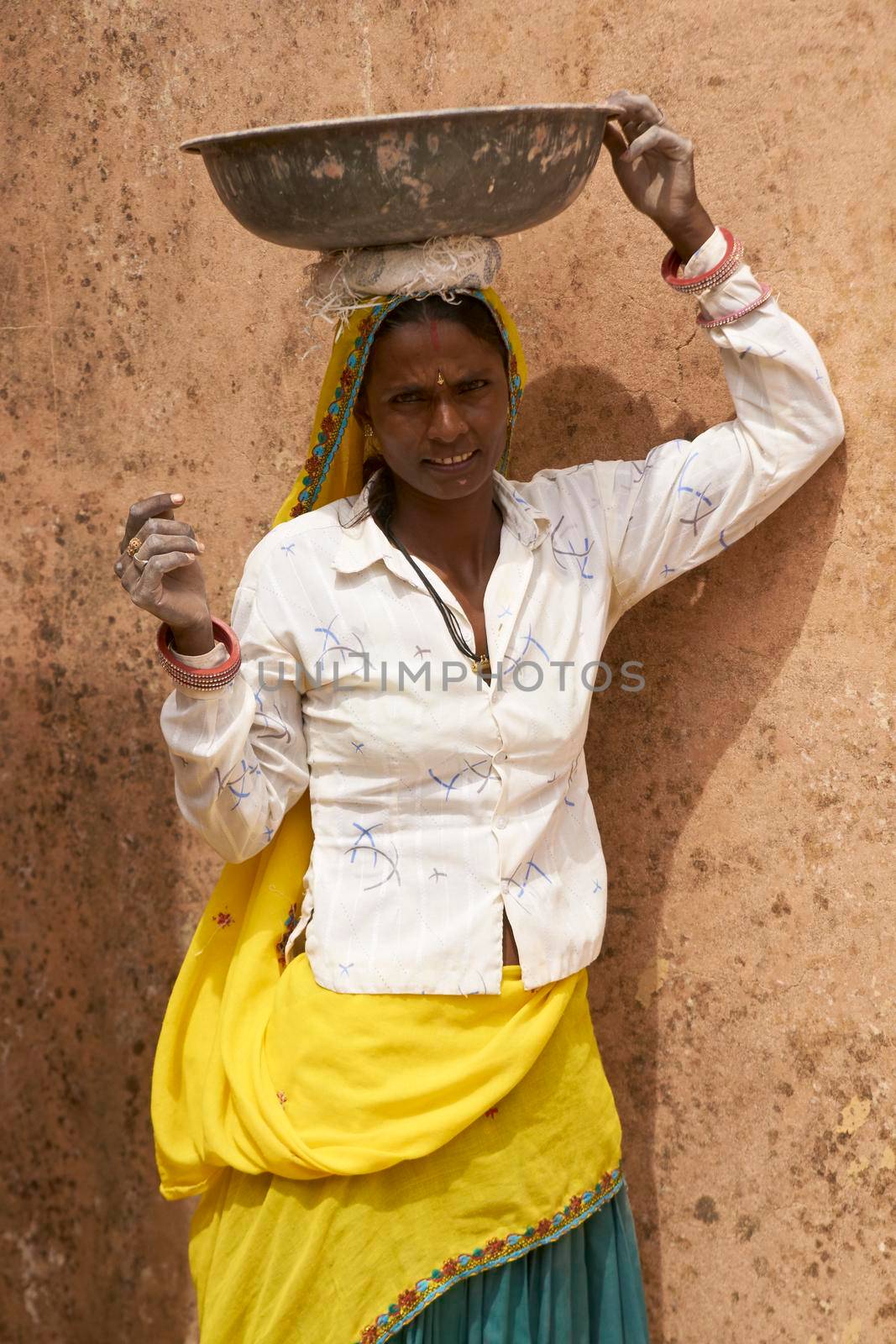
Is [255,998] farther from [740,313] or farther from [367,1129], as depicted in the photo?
[740,313]

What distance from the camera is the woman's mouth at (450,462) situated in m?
1.83

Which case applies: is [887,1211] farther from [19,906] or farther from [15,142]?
[15,142]

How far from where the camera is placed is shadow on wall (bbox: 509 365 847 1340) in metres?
2.18

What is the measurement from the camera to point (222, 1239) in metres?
2.01

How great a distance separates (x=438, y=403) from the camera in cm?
180

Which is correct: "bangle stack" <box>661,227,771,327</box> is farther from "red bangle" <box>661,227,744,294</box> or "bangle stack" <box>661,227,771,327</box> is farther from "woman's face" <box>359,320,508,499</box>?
"woman's face" <box>359,320,508,499</box>

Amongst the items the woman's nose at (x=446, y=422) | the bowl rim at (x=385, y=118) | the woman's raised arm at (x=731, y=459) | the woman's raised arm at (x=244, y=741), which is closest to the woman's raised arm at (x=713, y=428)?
the woman's raised arm at (x=731, y=459)

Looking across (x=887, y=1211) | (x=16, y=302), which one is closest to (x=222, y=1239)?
(x=887, y=1211)

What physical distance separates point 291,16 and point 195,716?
140cm

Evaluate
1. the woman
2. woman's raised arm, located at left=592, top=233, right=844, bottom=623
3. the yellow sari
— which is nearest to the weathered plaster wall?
woman's raised arm, located at left=592, top=233, right=844, bottom=623

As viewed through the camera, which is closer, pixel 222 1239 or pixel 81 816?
pixel 222 1239

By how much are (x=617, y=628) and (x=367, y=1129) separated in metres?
0.93

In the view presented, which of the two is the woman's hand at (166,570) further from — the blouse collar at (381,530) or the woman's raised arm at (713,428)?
the woman's raised arm at (713,428)

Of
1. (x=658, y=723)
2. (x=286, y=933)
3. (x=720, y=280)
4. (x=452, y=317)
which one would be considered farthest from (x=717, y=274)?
(x=286, y=933)
